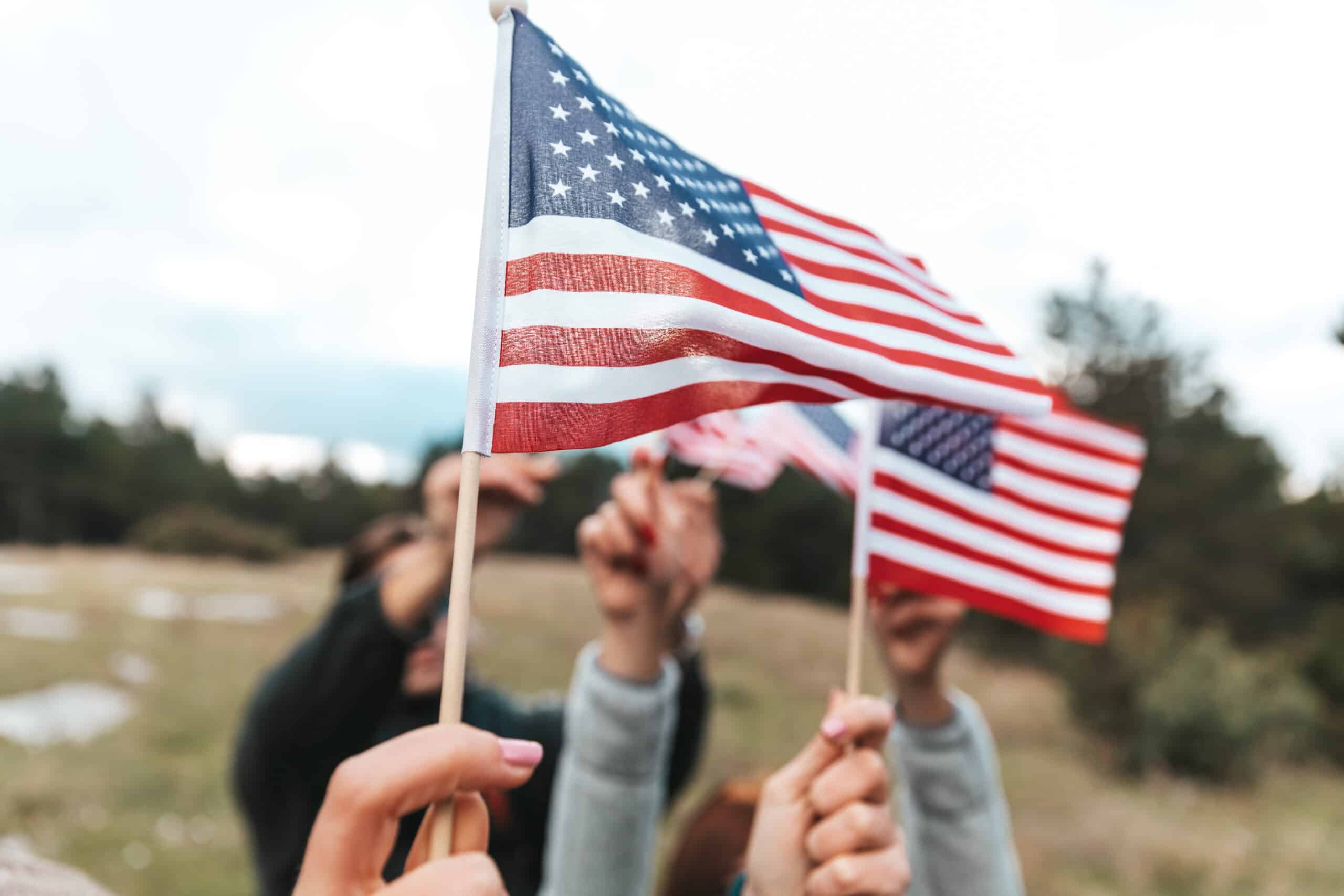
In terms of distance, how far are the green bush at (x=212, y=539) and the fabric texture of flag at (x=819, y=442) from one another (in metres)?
25.6

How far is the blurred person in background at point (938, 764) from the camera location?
185cm

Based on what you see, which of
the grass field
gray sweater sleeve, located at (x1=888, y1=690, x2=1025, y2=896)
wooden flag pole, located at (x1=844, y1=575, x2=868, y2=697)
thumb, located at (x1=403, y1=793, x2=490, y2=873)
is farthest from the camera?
the grass field

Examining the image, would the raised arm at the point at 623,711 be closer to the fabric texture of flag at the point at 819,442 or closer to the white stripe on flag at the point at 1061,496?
the fabric texture of flag at the point at 819,442

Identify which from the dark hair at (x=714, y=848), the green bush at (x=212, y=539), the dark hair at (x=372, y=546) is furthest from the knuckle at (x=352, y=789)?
the green bush at (x=212, y=539)

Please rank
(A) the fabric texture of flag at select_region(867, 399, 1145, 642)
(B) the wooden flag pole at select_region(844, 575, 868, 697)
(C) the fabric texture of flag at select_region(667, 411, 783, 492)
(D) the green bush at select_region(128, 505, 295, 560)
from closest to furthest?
(B) the wooden flag pole at select_region(844, 575, 868, 697) < (A) the fabric texture of flag at select_region(867, 399, 1145, 642) < (C) the fabric texture of flag at select_region(667, 411, 783, 492) < (D) the green bush at select_region(128, 505, 295, 560)

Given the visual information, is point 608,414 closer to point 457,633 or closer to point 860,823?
point 457,633

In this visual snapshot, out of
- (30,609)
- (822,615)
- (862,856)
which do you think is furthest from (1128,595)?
(30,609)

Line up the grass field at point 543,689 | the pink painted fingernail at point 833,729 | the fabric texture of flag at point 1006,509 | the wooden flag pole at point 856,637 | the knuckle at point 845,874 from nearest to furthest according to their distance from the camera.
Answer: the knuckle at point 845,874, the pink painted fingernail at point 833,729, the wooden flag pole at point 856,637, the fabric texture of flag at point 1006,509, the grass field at point 543,689

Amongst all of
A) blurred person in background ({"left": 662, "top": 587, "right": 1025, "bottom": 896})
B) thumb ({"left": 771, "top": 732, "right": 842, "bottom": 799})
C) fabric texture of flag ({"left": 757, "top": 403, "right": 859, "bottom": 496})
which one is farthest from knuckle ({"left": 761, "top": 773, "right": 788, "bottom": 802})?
fabric texture of flag ({"left": 757, "top": 403, "right": 859, "bottom": 496})

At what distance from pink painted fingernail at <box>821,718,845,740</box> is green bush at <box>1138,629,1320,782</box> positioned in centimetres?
1078

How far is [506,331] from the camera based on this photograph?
3.63ft

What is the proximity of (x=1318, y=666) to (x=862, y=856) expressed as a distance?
16.0 meters

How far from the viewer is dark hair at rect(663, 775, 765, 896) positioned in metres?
2.22

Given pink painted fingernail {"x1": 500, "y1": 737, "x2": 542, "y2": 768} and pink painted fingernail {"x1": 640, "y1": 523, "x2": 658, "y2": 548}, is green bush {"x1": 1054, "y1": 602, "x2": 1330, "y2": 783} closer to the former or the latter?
pink painted fingernail {"x1": 640, "y1": 523, "x2": 658, "y2": 548}
